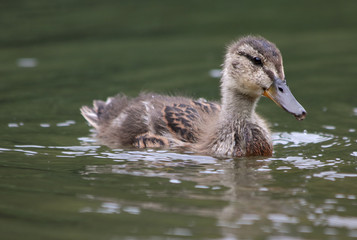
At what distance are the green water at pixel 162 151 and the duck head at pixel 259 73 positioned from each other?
789 millimetres

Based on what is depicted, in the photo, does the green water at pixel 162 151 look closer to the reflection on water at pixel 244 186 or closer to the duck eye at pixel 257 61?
the reflection on water at pixel 244 186

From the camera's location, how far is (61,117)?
11117mm

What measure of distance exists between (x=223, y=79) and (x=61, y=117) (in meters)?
3.19

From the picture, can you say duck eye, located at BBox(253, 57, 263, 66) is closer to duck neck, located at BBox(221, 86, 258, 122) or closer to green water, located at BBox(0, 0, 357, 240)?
duck neck, located at BBox(221, 86, 258, 122)

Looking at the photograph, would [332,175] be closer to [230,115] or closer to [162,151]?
[230,115]

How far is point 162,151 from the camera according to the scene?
8875 millimetres

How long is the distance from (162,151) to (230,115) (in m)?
1.01

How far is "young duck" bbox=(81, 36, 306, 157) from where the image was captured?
8492mm

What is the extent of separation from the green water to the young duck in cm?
29

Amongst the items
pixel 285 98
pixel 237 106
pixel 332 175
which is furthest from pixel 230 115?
pixel 332 175

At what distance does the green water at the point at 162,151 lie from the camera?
6.24 m

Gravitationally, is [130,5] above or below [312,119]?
above

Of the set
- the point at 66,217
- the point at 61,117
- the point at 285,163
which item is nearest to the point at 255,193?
the point at 285,163

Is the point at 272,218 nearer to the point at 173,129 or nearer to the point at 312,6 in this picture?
the point at 173,129
